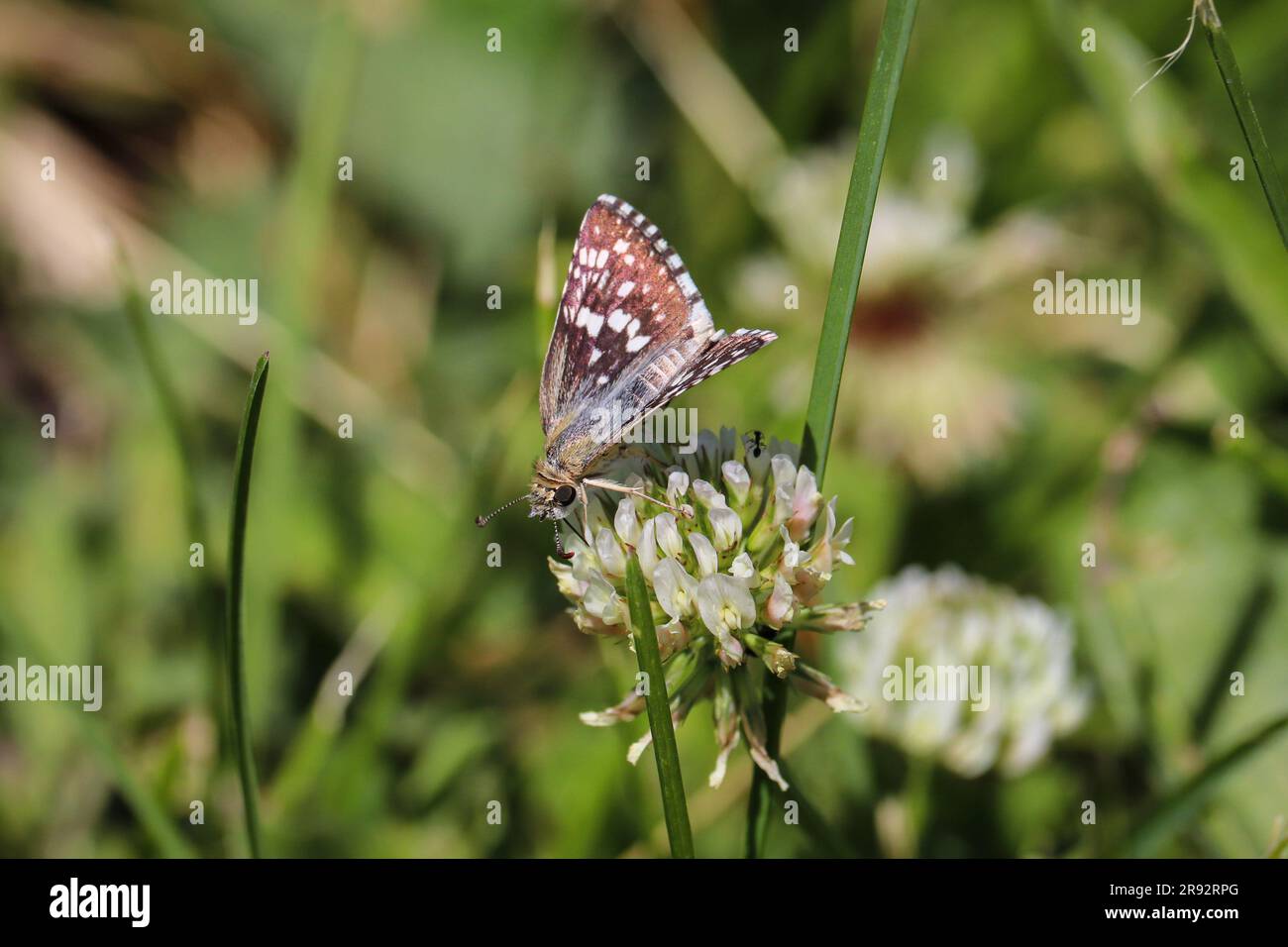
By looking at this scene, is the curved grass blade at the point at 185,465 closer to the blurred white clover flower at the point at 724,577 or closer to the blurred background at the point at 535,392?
the blurred background at the point at 535,392

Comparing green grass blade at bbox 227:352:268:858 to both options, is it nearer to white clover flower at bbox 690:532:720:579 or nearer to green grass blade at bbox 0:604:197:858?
green grass blade at bbox 0:604:197:858

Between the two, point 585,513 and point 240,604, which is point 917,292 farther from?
point 240,604

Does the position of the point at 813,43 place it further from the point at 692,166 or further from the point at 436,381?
the point at 436,381

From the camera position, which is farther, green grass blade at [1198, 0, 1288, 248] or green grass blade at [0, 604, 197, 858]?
green grass blade at [0, 604, 197, 858]

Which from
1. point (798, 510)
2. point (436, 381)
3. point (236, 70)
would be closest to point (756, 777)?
point (798, 510)

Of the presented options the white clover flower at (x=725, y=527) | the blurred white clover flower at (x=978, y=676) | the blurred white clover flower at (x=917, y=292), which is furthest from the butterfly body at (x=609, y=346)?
the blurred white clover flower at (x=917, y=292)

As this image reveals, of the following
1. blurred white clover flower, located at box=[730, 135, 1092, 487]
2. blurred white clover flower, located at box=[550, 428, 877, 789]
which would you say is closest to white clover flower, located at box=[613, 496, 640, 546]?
blurred white clover flower, located at box=[550, 428, 877, 789]
